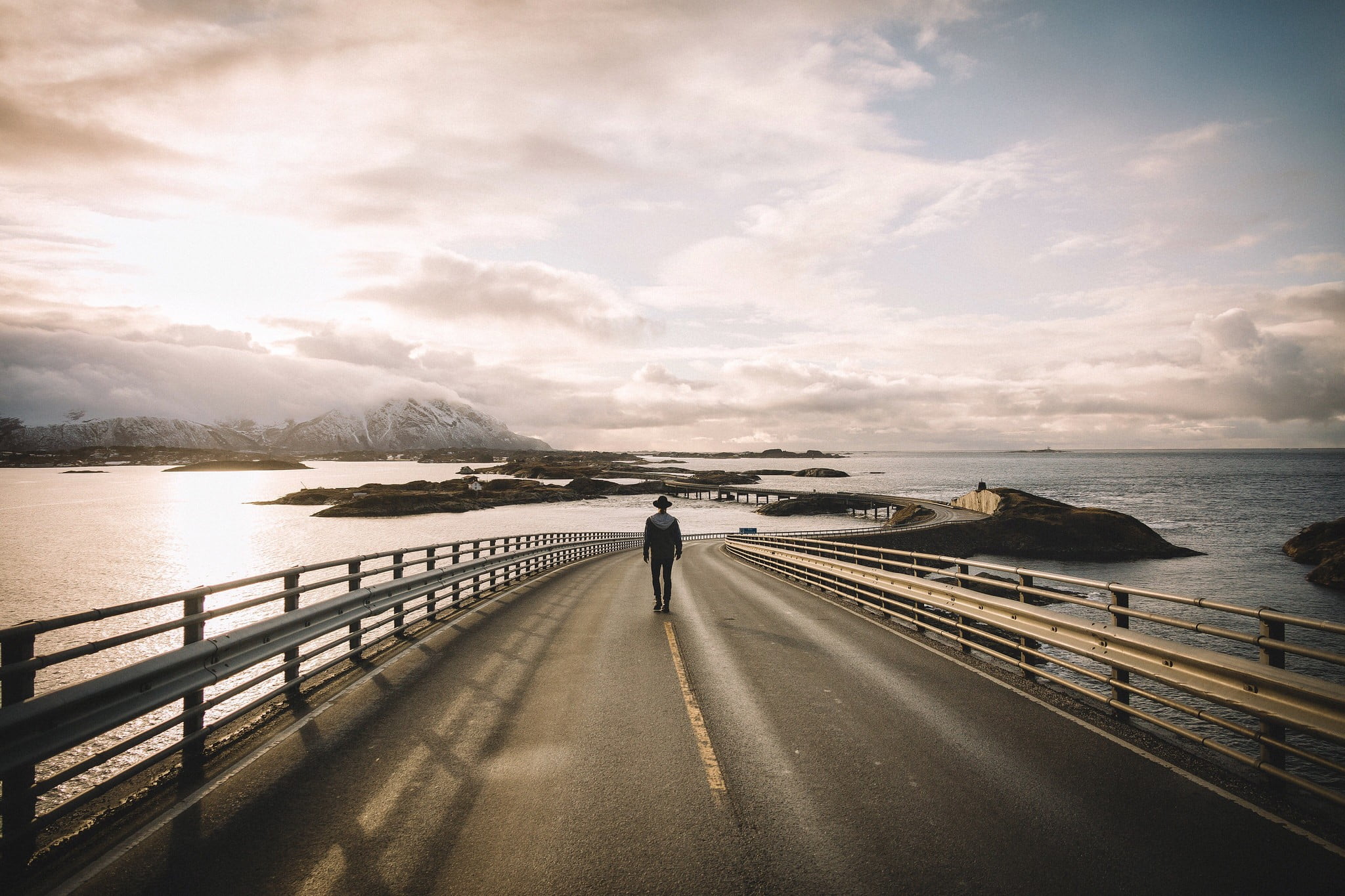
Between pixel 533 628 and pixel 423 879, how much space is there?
7156mm

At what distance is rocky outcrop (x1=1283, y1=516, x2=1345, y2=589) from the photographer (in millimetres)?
32562

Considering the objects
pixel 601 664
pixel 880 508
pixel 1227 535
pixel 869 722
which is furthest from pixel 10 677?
pixel 880 508

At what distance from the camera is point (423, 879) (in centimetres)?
346

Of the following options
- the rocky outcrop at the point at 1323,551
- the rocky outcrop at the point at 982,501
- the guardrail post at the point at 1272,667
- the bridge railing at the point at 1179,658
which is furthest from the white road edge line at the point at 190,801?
the rocky outcrop at the point at 982,501

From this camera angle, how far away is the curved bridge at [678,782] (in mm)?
3541

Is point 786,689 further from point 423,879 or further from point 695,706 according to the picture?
point 423,879

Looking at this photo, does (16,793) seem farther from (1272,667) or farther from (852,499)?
(852,499)

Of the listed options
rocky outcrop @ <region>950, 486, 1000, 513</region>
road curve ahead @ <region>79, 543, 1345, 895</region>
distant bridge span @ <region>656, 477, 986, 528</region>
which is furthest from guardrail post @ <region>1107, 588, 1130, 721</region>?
rocky outcrop @ <region>950, 486, 1000, 513</region>

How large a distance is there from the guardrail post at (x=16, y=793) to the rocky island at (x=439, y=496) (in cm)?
8845

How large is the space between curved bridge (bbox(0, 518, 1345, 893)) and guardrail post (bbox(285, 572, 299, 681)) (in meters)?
0.05

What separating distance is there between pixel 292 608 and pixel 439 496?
9277 cm

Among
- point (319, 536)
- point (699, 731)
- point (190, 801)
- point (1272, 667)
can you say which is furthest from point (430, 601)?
point (319, 536)

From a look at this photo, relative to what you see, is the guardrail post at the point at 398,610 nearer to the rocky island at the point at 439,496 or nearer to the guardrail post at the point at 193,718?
the guardrail post at the point at 193,718

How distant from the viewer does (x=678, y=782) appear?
464 cm
